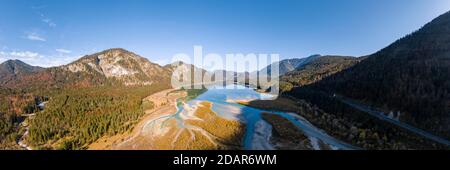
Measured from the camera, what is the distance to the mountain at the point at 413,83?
6944cm

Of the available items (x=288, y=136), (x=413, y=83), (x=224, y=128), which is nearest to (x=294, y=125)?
(x=288, y=136)

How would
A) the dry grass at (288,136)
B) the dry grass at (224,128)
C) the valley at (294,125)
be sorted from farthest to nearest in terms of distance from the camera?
the dry grass at (224,128), the valley at (294,125), the dry grass at (288,136)

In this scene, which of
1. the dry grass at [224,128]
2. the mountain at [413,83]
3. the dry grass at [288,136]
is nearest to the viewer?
the dry grass at [288,136]

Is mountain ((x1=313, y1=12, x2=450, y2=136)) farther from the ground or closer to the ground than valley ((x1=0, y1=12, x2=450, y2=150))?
farther from the ground

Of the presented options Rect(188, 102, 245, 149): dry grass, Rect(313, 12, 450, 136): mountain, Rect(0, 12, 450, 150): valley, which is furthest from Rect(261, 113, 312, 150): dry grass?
Rect(313, 12, 450, 136): mountain

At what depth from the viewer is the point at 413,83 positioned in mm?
90438

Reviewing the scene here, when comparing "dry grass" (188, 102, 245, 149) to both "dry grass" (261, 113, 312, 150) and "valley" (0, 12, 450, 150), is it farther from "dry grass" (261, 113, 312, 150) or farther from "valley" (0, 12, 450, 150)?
"dry grass" (261, 113, 312, 150)

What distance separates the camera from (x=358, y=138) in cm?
5712

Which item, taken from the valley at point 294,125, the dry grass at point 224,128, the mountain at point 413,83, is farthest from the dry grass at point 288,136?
the mountain at point 413,83

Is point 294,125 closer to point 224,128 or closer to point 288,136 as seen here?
point 288,136

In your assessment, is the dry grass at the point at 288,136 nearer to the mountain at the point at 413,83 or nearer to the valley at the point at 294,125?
the valley at the point at 294,125

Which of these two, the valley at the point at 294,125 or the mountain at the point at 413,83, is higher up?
the mountain at the point at 413,83

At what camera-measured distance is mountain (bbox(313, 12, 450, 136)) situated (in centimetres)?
6944
